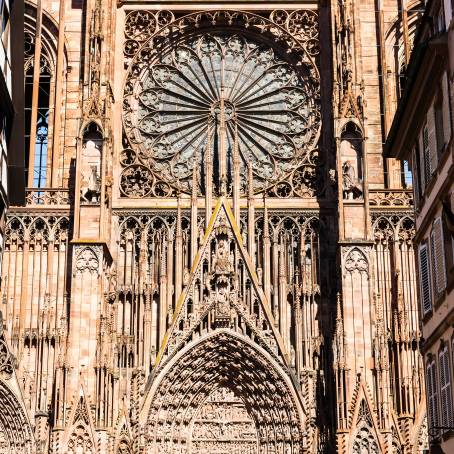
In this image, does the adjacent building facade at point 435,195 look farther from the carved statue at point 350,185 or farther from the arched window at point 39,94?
the arched window at point 39,94

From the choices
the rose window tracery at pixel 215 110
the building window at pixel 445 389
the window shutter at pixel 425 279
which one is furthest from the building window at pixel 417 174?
the rose window tracery at pixel 215 110

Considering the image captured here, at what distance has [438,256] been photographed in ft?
67.7

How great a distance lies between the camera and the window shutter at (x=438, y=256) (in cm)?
2028

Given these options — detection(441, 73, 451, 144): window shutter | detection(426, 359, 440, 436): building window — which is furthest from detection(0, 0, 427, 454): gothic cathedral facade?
detection(441, 73, 451, 144): window shutter

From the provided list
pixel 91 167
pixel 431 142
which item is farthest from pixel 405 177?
pixel 431 142

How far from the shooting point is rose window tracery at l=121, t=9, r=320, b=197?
35.4 meters

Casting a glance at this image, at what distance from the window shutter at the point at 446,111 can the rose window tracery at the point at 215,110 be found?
14.9m

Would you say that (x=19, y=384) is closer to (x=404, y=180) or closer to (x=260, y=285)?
(x=260, y=285)

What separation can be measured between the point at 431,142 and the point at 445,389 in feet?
16.3

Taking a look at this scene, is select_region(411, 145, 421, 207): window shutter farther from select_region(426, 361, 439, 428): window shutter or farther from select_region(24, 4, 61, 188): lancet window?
select_region(24, 4, 61, 188): lancet window

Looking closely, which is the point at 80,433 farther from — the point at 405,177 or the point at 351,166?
the point at 405,177

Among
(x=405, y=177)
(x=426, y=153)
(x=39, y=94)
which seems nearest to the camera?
(x=426, y=153)

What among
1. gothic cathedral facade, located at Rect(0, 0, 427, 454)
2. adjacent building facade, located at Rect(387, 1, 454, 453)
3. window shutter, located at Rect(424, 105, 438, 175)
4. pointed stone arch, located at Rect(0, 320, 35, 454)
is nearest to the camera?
adjacent building facade, located at Rect(387, 1, 454, 453)

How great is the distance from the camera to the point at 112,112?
3494 cm
